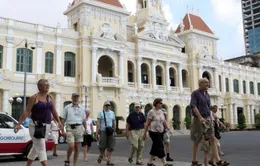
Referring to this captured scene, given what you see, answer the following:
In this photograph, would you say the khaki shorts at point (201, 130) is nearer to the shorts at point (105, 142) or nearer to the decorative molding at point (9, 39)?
the shorts at point (105, 142)

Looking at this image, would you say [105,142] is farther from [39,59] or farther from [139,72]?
[139,72]

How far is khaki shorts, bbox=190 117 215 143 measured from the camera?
7500mm

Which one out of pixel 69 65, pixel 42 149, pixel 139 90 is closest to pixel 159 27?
pixel 139 90

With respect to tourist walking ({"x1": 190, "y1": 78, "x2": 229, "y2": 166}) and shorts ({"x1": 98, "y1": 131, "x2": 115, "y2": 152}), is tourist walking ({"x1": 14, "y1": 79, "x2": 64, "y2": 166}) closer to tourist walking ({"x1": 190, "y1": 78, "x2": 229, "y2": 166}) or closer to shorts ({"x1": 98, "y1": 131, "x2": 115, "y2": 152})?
tourist walking ({"x1": 190, "y1": 78, "x2": 229, "y2": 166})

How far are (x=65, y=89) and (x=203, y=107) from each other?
86.7 ft

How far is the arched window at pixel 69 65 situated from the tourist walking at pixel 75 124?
1010 inches

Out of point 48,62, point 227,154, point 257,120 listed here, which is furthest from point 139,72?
point 227,154

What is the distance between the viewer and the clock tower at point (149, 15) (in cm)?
4153

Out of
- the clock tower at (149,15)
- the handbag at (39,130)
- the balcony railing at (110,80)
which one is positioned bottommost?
the handbag at (39,130)

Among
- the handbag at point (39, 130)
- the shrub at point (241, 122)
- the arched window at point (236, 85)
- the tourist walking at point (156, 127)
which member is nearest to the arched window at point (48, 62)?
the tourist walking at point (156, 127)

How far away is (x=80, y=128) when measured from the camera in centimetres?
854

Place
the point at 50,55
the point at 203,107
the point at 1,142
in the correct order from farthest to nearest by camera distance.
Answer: the point at 50,55 < the point at 1,142 < the point at 203,107

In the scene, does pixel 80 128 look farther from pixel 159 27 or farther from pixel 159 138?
pixel 159 27

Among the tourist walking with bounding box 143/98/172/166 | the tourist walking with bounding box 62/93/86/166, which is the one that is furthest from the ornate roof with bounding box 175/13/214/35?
the tourist walking with bounding box 62/93/86/166
